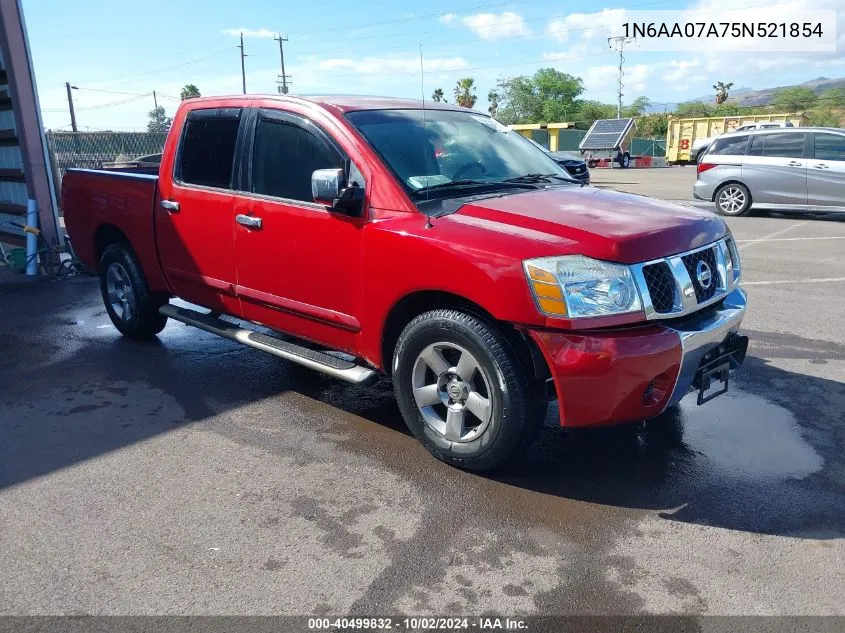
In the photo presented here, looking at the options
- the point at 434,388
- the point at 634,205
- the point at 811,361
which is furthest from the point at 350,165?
the point at 811,361

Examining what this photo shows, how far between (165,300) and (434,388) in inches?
127

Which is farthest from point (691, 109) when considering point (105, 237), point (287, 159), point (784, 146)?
point (287, 159)

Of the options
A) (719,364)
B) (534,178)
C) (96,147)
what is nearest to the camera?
(719,364)

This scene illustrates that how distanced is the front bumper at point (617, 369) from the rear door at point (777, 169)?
11678 mm

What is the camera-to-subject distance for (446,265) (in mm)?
3516

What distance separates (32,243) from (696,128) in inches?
1471

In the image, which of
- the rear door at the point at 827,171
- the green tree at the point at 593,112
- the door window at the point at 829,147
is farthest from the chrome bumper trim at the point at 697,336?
the green tree at the point at 593,112

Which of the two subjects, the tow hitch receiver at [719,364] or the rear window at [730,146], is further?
the rear window at [730,146]

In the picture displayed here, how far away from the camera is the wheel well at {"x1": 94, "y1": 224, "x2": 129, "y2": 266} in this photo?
6086 millimetres

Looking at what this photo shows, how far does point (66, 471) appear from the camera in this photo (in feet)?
12.6

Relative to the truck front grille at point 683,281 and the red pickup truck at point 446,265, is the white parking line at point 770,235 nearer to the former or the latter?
the red pickup truck at point 446,265

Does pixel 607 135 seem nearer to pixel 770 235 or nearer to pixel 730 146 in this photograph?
pixel 730 146

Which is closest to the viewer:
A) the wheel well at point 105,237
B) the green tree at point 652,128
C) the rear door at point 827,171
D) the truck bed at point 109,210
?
the truck bed at point 109,210

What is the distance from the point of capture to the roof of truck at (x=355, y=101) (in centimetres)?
437
